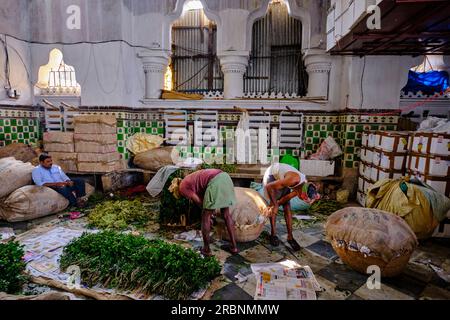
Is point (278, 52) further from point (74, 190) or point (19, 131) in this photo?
point (19, 131)

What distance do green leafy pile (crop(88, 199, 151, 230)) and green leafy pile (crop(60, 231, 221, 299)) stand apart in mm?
1352

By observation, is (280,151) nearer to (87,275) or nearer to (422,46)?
(422,46)

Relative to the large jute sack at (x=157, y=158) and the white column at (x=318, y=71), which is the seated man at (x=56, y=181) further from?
the white column at (x=318, y=71)

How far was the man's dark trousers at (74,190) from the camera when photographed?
226 inches

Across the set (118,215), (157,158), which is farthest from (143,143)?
(118,215)

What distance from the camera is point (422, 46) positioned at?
5.00 meters

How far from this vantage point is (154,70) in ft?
25.2

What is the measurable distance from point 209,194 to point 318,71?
5.12 metres

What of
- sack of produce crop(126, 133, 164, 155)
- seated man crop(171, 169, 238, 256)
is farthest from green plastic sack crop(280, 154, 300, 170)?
sack of produce crop(126, 133, 164, 155)

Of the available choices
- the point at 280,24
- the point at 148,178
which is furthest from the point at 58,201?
the point at 280,24

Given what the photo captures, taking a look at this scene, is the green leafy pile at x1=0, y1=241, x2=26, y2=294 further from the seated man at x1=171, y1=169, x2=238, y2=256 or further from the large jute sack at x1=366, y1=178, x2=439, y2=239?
the large jute sack at x1=366, y1=178, x2=439, y2=239

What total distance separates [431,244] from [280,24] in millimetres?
8194

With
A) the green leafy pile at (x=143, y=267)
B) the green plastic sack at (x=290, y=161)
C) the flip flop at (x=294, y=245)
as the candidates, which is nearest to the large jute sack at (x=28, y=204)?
the green leafy pile at (x=143, y=267)

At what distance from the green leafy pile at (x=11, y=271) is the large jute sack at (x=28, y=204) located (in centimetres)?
197
